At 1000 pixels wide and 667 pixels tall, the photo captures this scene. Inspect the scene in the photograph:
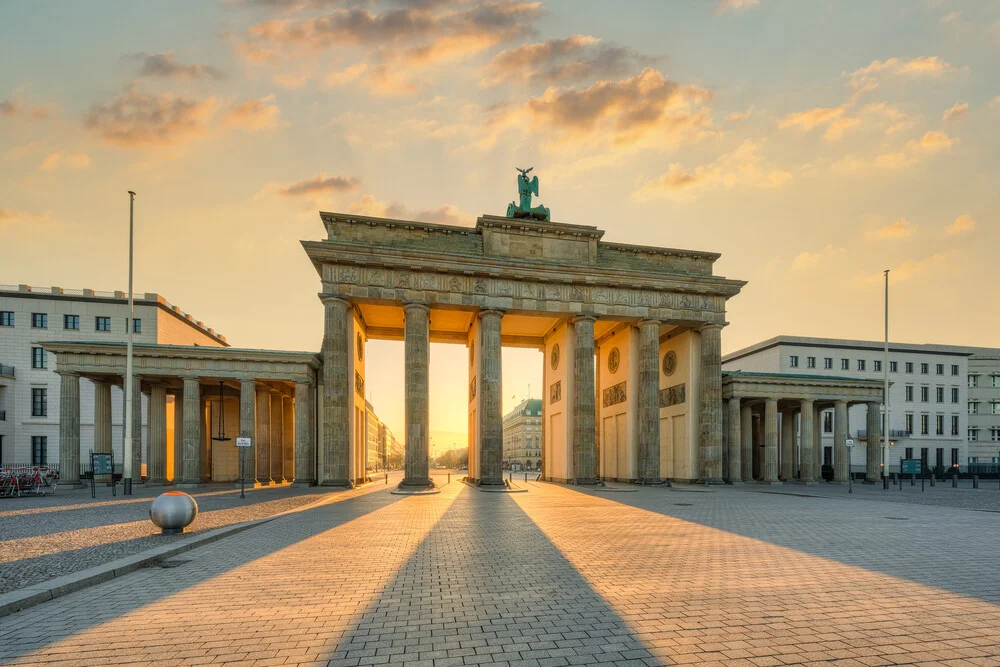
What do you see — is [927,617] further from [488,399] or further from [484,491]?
[488,399]

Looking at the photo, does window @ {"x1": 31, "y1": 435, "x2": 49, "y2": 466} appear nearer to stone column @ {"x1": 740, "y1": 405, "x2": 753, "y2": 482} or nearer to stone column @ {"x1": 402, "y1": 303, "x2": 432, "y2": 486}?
stone column @ {"x1": 402, "y1": 303, "x2": 432, "y2": 486}

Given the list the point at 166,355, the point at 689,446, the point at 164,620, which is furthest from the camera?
the point at 689,446

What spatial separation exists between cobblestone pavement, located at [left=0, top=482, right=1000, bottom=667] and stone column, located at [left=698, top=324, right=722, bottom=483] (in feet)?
81.5

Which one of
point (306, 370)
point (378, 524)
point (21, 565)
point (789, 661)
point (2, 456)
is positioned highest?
point (306, 370)

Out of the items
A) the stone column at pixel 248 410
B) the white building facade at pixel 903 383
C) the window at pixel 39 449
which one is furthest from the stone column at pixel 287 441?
the white building facade at pixel 903 383

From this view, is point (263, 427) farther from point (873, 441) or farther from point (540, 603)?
point (873, 441)

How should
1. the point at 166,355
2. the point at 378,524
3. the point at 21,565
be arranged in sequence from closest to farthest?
1. the point at 21,565
2. the point at 378,524
3. the point at 166,355

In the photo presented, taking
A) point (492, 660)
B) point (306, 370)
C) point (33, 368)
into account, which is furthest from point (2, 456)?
point (492, 660)

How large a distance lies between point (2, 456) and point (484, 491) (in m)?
45.6

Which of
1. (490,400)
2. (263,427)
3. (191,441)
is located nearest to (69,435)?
(191,441)

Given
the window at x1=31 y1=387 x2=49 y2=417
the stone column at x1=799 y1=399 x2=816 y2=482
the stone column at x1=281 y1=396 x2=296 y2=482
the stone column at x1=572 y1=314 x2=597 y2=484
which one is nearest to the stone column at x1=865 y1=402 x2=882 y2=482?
the stone column at x1=799 y1=399 x2=816 y2=482

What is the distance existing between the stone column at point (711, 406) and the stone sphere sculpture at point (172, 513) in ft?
110

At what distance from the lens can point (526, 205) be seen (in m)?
39.7

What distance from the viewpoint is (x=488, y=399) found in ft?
111
